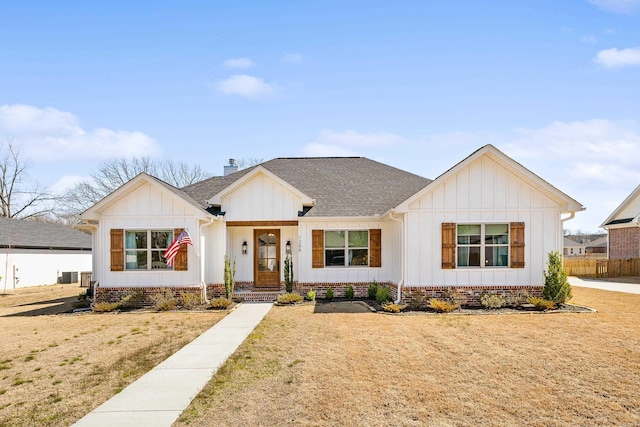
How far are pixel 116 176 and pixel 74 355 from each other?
38.3 meters

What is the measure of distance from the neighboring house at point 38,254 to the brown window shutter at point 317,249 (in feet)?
61.5

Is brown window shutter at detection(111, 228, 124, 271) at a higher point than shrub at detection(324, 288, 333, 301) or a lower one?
higher

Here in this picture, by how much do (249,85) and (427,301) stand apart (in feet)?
31.0

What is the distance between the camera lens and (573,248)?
248ft

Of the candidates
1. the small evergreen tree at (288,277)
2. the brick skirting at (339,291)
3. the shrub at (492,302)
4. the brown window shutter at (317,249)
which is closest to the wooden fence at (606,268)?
the brick skirting at (339,291)

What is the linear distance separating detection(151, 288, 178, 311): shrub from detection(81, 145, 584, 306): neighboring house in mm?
295

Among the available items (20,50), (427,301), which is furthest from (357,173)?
(20,50)

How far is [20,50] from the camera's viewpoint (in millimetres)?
13508

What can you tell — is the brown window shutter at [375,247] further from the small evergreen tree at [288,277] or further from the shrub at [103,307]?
the shrub at [103,307]

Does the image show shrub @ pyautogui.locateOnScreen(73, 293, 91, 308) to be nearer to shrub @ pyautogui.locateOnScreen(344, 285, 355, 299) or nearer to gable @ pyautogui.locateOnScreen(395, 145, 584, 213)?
shrub @ pyautogui.locateOnScreen(344, 285, 355, 299)

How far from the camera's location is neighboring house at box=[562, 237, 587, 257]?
72556 millimetres

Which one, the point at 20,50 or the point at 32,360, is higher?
the point at 20,50

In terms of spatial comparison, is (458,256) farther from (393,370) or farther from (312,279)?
(393,370)

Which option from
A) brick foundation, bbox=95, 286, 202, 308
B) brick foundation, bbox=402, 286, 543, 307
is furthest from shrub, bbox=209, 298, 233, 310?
brick foundation, bbox=402, 286, 543, 307
